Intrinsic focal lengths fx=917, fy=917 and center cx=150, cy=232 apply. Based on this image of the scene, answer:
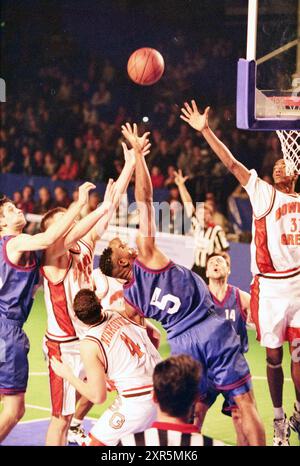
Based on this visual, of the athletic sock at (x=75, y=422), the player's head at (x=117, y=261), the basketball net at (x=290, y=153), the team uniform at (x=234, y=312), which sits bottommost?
the athletic sock at (x=75, y=422)

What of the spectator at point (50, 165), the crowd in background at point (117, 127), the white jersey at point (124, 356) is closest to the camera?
the white jersey at point (124, 356)

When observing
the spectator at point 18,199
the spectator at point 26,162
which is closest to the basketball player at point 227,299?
the spectator at point 18,199

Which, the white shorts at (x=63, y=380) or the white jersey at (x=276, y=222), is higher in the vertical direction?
the white jersey at (x=276, y=222)

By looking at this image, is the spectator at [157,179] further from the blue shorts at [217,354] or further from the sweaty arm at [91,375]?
the sweaty arm at [91,375]

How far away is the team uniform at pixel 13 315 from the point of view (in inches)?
263

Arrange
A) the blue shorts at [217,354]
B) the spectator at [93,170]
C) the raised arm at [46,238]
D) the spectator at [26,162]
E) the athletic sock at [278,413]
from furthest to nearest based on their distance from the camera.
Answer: the spectator at [26,162] → the spectator at [93,170] → the athletic sock at [278,413] → the raised arm at [46,238] → the blue shorts at [217,354]

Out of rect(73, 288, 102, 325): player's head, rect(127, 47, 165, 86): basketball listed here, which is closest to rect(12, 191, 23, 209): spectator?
rect(127, 47, 165, 86): basketball

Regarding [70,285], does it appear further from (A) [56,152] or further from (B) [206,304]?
(A) [56,152]

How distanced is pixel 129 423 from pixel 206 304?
1128 millimetres

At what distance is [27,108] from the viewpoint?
13.8 meters

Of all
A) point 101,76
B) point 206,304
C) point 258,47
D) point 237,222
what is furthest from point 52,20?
point 206,304

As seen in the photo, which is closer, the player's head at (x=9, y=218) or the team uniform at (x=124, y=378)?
the team uniform at (x=124, y=378)

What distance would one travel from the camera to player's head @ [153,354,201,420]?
504cm

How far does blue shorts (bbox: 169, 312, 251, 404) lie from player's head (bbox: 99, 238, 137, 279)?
0.76 m
